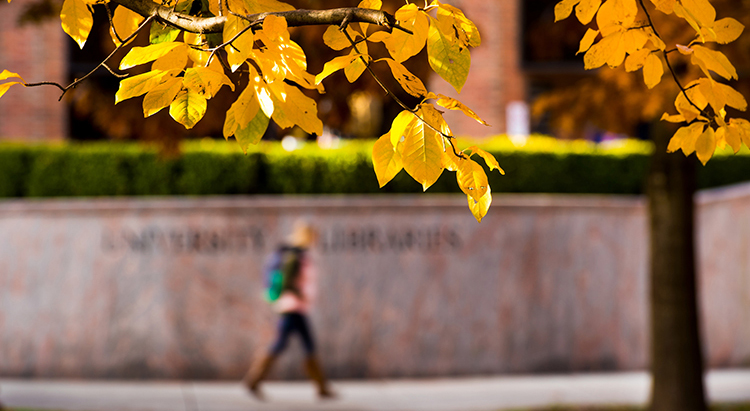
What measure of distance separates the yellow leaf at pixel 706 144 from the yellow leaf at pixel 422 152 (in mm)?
864

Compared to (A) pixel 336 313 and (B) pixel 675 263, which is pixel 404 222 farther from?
(B) pixel 675 263

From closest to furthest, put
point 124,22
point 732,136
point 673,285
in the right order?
point 732,136, point 124,22, point 673,285

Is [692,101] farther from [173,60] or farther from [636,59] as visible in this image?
[173,60]

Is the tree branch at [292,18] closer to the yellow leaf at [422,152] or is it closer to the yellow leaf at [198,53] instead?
the yellow leaf at [198,53]

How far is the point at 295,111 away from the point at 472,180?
504 mm

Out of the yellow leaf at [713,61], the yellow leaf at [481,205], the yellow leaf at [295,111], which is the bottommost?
the yellow leaf at [481,205]

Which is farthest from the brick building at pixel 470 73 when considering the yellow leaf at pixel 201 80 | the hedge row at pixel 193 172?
the yellow leaf at pixel 201 80

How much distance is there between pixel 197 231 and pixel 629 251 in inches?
204

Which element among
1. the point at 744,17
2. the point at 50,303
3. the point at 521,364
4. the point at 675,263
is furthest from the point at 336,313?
the point at 744,17

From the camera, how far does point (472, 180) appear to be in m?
2.14

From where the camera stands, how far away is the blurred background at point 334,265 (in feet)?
30.3

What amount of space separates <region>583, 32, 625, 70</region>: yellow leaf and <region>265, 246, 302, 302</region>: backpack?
5.58 metres

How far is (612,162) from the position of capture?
10789 mm

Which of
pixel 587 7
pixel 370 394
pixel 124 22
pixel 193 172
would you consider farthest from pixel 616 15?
pixel 193 172
